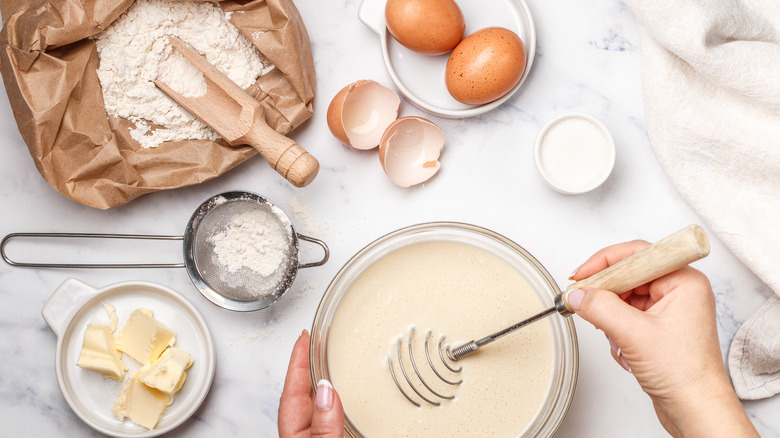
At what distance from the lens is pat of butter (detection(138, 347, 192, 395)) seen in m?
1.40

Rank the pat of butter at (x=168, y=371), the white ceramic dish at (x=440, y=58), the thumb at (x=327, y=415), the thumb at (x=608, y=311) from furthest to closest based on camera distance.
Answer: the white ceramic dish at (x=440, y=58) < the pat of butter at (x=168, y=371) < the thumb at (x=327, y=415) < the thumb at (x=608, y=311)

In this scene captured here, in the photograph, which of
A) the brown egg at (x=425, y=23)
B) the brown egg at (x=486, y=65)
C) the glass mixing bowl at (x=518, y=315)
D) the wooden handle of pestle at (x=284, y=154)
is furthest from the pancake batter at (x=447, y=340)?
the brown egg at (x=425, y=23)

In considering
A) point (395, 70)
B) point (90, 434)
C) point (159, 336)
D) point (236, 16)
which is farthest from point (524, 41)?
point (90, 434)

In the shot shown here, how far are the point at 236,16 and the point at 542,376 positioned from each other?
1067 mm

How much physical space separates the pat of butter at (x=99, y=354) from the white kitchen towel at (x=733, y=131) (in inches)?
54.0

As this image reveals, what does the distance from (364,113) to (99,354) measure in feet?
2.76

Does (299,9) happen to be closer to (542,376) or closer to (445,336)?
(445,336)

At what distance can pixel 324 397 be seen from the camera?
3.99ft

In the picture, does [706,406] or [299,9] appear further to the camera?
[299,9]

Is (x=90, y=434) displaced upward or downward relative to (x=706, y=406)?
downward

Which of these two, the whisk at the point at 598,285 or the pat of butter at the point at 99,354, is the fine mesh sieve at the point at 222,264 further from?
the whisk at the point at 598,285

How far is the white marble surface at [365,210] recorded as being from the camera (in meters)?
1.50

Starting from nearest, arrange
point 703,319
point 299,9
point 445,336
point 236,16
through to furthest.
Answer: point 703,319 → point 445,336 → point 236,16 → point 299,9

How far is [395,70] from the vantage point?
151 cm
